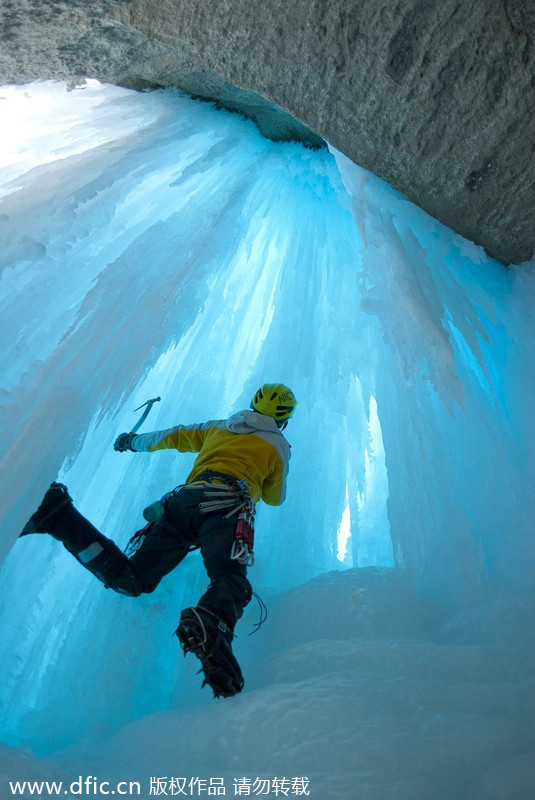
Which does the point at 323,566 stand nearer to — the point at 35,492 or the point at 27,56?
the point at 35,492

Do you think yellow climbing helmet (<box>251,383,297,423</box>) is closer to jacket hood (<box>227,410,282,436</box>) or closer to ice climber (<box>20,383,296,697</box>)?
ice climber (<box>20,383,296,697</box>)

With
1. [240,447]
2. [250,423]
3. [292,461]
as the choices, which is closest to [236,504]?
[240,447]

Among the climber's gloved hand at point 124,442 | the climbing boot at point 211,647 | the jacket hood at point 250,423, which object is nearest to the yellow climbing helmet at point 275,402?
the jacket hood at point 250,423

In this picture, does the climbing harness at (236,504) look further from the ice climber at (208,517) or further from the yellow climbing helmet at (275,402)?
the yellow climbing helmet at (275,402)

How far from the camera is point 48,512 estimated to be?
224 centimetres

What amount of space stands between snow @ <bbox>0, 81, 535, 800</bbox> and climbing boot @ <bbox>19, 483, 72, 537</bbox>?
10 centimetres

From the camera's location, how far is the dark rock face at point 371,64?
2018mm

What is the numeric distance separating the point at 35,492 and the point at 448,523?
1715 mm

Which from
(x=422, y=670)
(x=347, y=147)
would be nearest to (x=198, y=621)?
(x=422, y=670)

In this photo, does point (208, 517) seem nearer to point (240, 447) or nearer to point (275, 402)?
point (240, 447)

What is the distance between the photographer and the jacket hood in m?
2.66

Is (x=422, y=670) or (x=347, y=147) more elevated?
(x=347, y=147)

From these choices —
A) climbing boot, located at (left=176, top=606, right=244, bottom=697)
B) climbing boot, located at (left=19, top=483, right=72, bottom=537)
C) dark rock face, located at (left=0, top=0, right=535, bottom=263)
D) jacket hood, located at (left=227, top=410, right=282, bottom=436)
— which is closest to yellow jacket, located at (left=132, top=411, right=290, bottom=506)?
jacket hood, located at (left=227, top=410, right=282, bottom=436)

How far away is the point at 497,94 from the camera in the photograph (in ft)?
7.12
